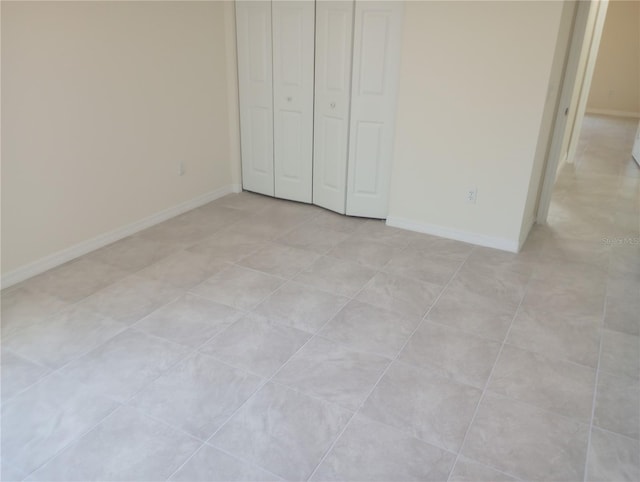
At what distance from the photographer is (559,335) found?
2.62 meters

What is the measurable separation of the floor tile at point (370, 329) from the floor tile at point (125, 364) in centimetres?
79

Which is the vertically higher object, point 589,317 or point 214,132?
point 214,132

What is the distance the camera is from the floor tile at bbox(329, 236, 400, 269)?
3.41 meters

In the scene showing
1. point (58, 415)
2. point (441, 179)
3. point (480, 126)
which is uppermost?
A: point (480, 126)

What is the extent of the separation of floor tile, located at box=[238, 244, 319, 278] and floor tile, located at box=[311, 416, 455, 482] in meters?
1.39

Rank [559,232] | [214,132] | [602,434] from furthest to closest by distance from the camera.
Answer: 1. [214,132]
2. [559,232]
3. [602,434]

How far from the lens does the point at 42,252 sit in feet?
10.3

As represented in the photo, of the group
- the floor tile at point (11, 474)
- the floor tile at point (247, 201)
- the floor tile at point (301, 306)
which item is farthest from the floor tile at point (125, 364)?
the floor tile at point (247, 201)

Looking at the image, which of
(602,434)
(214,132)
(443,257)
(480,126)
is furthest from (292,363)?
(214,132)

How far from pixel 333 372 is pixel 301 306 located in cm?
60

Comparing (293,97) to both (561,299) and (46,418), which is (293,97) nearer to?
(561,299)

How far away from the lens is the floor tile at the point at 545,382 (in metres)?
2.13

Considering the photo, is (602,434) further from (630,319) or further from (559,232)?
(559,232)

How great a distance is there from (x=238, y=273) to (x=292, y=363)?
3.25ft
